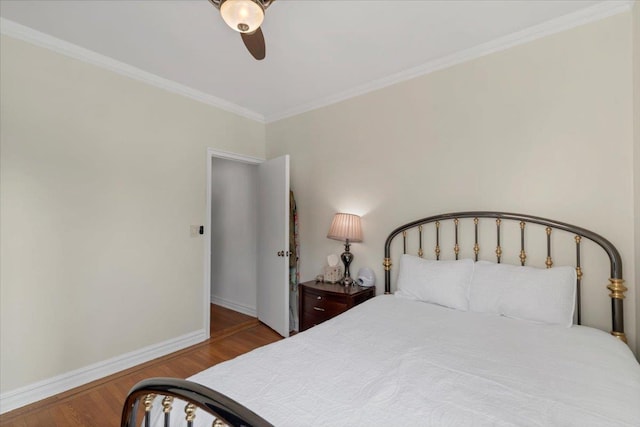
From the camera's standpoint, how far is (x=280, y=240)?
329cm

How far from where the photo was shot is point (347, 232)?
2826 millimetres

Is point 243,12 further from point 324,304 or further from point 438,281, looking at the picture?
point 324,304

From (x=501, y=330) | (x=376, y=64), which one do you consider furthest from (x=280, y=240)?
(x=501, y=330)

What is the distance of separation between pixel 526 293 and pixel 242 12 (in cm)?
223

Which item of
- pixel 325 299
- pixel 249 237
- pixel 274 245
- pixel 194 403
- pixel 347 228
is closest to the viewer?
pixel 194 403

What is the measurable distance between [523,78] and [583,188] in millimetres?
892

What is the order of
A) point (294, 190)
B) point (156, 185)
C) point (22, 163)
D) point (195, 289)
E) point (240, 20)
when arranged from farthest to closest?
1. point (294, 190)
2. point (195, 289)
3. point (156, 185)
4. point (22, 163)
5. point (240, 20)

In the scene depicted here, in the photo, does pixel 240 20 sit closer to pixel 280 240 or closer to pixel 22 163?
pixel 22 163

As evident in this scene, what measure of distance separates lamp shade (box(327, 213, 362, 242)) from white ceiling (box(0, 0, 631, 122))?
1.33 metres

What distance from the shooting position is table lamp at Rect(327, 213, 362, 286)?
111 inches

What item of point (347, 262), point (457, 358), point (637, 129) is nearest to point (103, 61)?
point (347, 262)

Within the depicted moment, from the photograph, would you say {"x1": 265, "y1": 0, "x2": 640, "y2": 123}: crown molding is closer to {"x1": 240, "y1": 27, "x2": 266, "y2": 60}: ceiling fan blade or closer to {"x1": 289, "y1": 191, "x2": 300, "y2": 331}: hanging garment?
{"x1": 289, "y1": 191, "x2": 300, "y2": 331}: hanging garment

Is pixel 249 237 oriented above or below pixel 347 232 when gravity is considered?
below

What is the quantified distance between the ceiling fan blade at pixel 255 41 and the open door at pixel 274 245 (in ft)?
4.79
